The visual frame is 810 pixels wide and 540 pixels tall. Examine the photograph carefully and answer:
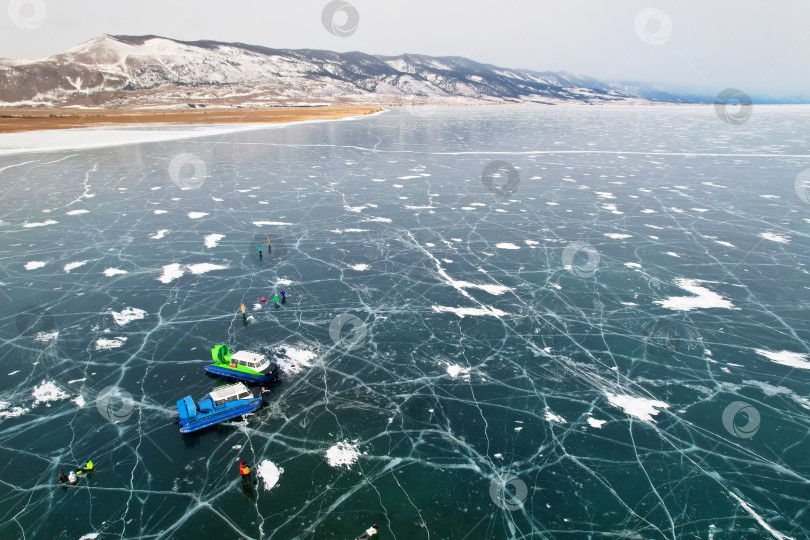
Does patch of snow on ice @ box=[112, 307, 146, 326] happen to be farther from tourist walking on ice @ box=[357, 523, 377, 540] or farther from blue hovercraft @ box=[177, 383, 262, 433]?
tourist walking on ice @ box=[357, 523, 377, 540]

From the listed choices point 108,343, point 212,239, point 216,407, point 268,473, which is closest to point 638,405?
point 268,473

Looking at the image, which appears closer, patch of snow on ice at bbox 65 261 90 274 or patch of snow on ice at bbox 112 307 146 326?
patch of snow on ice at bbox 112 307 146 326

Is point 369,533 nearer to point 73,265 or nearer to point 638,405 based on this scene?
point 638,405

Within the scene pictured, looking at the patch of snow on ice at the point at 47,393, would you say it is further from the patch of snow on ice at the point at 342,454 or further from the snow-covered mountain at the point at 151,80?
the snow-covered mountain at the point at 151,80

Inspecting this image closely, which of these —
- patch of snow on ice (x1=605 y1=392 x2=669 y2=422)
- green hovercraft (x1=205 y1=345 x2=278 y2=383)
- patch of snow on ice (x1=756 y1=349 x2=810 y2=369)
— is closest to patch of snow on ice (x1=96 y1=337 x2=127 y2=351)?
green hovercraft (x1=205 y1=345 x2=278 y2=383)

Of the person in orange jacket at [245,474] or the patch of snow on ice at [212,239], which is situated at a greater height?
the person in orange jacket at [245,474]

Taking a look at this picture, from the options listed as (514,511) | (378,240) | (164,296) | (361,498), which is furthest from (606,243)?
(164,296)

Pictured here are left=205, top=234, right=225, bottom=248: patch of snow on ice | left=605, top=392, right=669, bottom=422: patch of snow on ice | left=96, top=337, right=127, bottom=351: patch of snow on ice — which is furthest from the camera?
left=205, top=234, right=225, bottom=248: patch of snow on ice

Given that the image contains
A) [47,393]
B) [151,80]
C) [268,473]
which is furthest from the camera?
[151,80]

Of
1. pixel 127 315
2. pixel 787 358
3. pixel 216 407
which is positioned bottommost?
pixel 127 315

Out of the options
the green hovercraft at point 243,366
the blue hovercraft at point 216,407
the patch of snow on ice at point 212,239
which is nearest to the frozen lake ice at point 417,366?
the patch of snow on ice at point 212,239
